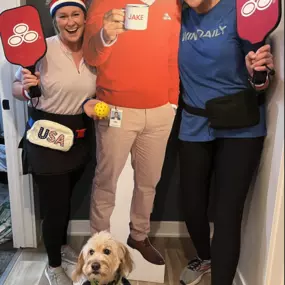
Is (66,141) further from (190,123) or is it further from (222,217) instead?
(222,217)

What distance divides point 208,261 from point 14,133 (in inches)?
47.1

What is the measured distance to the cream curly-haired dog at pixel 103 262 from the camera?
66.6 inches

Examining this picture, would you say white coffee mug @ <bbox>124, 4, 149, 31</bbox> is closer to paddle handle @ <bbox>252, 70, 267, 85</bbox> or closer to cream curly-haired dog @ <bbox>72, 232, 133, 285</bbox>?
paddle handle @ <bbox>252, 70, 267, 85</bbox>

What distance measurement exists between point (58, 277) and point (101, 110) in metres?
0.88

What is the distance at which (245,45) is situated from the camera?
5.27 ft

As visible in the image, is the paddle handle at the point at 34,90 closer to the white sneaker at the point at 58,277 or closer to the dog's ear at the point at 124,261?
the dog's ear at the point at 124,261

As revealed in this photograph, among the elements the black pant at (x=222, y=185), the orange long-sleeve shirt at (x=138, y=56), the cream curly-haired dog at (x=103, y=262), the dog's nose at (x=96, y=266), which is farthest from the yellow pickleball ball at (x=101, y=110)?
the dog's nose at (x=96, y=266)

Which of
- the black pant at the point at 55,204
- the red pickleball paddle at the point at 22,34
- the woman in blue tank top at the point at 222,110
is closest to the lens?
the woman in blue tank top at the point at 222,110

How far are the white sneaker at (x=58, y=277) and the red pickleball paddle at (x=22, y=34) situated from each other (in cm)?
89

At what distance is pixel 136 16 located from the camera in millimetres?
1714

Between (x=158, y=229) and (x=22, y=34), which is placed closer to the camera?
(x=22, y=34)

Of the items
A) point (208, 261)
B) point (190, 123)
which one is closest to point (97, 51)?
point (190, 123)

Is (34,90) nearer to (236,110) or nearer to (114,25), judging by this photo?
(114,25)

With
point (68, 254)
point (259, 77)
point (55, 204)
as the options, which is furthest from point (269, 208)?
point (68, 254)
